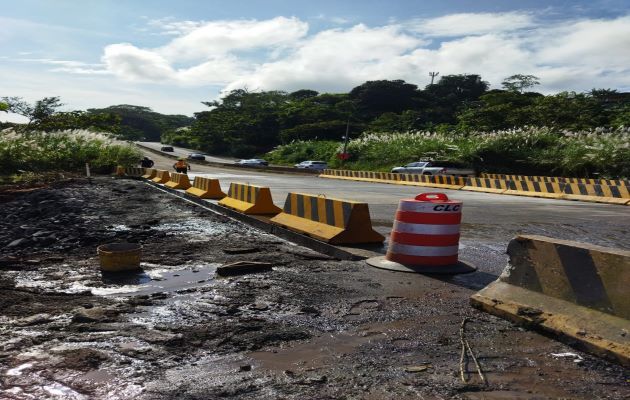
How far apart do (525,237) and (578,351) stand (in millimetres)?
1199

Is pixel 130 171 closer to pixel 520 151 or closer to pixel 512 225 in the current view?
pixel 520 151

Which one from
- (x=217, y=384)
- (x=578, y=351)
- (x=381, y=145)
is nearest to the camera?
(x=217, y=384)

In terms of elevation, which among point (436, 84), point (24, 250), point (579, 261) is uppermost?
point (436, 84)

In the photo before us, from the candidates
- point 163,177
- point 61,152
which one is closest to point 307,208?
point 163,177

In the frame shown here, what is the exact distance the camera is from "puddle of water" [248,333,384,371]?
12.3 feet

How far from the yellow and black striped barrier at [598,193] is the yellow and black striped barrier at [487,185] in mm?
3196

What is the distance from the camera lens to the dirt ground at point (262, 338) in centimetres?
337

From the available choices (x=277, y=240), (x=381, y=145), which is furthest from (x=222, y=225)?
(x=381, y=145)

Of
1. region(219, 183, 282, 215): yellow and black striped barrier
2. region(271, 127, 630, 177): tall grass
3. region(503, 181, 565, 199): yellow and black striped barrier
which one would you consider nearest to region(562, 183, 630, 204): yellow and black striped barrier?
region(503, 181, 565, 199): yellow and black striped barrier

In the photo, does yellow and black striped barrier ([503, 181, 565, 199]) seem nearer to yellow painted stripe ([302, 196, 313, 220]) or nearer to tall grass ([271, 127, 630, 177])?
tall grass ([271, 127, 630, 177])

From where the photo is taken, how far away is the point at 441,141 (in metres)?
41.8

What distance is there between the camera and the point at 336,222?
27.4ft

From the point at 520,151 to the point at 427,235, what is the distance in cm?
2968

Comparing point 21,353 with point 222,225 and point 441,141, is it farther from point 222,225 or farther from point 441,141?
point 441,141
